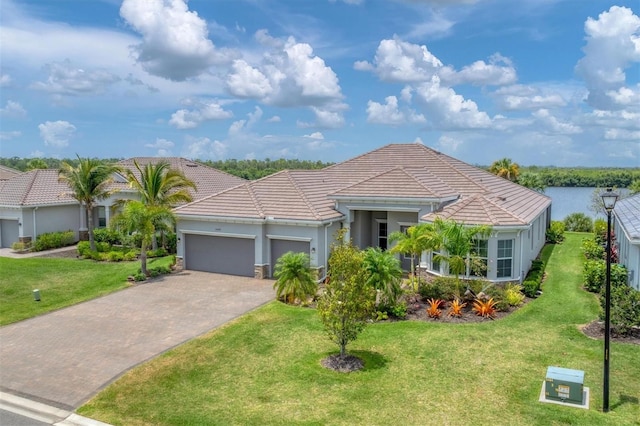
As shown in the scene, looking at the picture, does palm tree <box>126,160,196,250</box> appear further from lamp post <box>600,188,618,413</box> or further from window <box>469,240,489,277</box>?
lamp post <box>600,188,618,413</box>

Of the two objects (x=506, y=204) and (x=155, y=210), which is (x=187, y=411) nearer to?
(x=155, y=210)

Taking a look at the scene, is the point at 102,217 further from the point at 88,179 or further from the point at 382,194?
the point at 382,194

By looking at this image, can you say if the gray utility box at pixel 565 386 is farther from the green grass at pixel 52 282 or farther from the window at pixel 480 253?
the green grass at pixel 52 282

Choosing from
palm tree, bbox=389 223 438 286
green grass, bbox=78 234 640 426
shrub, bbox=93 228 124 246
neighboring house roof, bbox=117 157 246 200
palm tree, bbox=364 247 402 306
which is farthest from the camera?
neighboring house roof, bbox=117 157 246 200

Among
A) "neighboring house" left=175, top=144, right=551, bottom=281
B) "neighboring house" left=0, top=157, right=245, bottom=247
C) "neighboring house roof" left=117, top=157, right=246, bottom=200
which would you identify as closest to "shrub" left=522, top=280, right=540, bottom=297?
"neighboring house" left=175, top=144, right=551, bottom=281

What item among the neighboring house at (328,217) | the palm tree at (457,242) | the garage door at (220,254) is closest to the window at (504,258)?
the neighboring house at (328,217)
